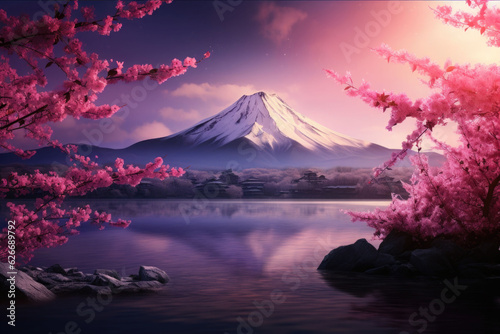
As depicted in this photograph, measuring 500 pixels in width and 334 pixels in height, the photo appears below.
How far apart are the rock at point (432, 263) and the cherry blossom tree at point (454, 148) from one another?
125 centimetres

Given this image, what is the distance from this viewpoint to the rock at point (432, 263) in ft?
40.6

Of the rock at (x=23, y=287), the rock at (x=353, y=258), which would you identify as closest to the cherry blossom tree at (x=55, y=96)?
the rock at (x=23, y=287)

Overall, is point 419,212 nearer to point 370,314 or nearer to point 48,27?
point 370,314

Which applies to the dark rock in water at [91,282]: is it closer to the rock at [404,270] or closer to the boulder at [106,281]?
the boulder at [106,281]

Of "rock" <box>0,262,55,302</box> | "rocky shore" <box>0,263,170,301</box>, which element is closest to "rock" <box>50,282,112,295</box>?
"rocky shore" <box>0,263,170,301</box>

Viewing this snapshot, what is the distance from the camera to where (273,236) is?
945 inches

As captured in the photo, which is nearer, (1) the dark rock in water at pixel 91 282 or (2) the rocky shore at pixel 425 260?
(1) the dark rock in water at pixel 91 282

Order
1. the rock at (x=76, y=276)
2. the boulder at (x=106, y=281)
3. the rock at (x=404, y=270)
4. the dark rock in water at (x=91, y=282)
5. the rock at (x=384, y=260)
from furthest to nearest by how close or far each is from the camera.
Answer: the rock at (x=384, y=260) → the rock at (x=404, y=270) → the rock at (x=76, y=276) → the boulder at (x=106, y=281) → the dark rock in water at (x=91, y=282)

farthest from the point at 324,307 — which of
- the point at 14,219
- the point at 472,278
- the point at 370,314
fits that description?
the point at 14,219

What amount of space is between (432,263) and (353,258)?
2.13m

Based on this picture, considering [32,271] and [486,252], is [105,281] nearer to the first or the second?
[32,271]

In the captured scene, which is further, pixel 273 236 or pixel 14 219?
pixel 273 236

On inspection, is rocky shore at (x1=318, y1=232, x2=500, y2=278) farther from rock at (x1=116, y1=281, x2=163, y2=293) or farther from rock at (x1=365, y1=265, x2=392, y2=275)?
rock at (x1=116, y1=281, x2=163, y2=293)

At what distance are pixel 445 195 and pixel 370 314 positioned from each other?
6.67 m
